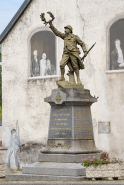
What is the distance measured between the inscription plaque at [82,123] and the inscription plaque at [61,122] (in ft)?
0.58

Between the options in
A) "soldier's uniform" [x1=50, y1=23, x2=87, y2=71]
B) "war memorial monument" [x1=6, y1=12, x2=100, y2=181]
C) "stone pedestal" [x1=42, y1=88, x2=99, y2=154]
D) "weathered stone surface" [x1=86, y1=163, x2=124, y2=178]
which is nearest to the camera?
"weathered stone surface" [x1=86, y1=163, x2=124, y2=178]

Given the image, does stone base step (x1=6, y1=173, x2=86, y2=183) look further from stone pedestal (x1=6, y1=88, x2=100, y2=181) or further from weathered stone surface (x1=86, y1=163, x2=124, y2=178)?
weathered stone surface (x1=86, y1=163, x2=124, y2=178)

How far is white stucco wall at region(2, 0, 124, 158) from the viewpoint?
17.5m

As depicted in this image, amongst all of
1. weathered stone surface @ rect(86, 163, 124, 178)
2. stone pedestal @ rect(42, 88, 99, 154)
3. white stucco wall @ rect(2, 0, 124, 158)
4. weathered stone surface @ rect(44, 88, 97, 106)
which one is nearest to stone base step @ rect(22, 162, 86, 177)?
weathered stone surface @ rect(86, 163, 124, 178)

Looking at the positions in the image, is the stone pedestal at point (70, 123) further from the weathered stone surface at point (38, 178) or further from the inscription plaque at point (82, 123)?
the weathered stone surface at point (38, 178)

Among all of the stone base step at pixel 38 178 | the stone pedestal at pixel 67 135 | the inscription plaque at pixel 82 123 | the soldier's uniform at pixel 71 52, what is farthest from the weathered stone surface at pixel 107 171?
the soldier's uniform at pixel 71 52

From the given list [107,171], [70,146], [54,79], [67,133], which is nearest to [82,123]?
[67,133]

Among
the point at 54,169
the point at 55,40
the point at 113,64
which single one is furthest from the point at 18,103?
the point at 54,169

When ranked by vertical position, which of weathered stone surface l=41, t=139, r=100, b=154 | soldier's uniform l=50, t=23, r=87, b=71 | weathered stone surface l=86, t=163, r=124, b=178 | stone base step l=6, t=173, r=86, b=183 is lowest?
stone base step l=6, t=173, r=86, b=183

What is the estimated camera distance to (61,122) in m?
12.7

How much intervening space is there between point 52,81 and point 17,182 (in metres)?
8.12

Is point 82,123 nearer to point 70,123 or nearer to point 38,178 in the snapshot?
point 70,123

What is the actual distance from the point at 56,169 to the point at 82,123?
1.67 metres

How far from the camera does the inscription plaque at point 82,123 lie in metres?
12.6
